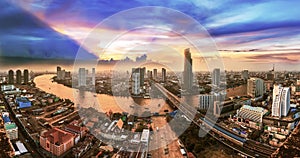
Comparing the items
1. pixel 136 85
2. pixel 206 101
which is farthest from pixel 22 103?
pixel 206 101

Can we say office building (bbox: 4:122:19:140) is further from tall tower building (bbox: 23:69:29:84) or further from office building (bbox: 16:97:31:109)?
tall tower building (bbox: 23:69:29:84)

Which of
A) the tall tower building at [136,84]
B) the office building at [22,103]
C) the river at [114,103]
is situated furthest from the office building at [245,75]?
the office building at [22,103]

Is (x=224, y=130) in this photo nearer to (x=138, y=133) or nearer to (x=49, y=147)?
(x=138, y=133)

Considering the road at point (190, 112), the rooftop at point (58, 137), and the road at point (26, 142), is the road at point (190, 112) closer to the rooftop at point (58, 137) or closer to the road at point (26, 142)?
the rooftop at point (58, 137)

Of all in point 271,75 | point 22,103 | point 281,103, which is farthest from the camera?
point 271,75

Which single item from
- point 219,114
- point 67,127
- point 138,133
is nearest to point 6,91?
point 67,127

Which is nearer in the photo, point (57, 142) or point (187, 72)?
point (57, 142)

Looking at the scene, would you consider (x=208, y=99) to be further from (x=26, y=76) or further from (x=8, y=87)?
(x=8, y=87)
